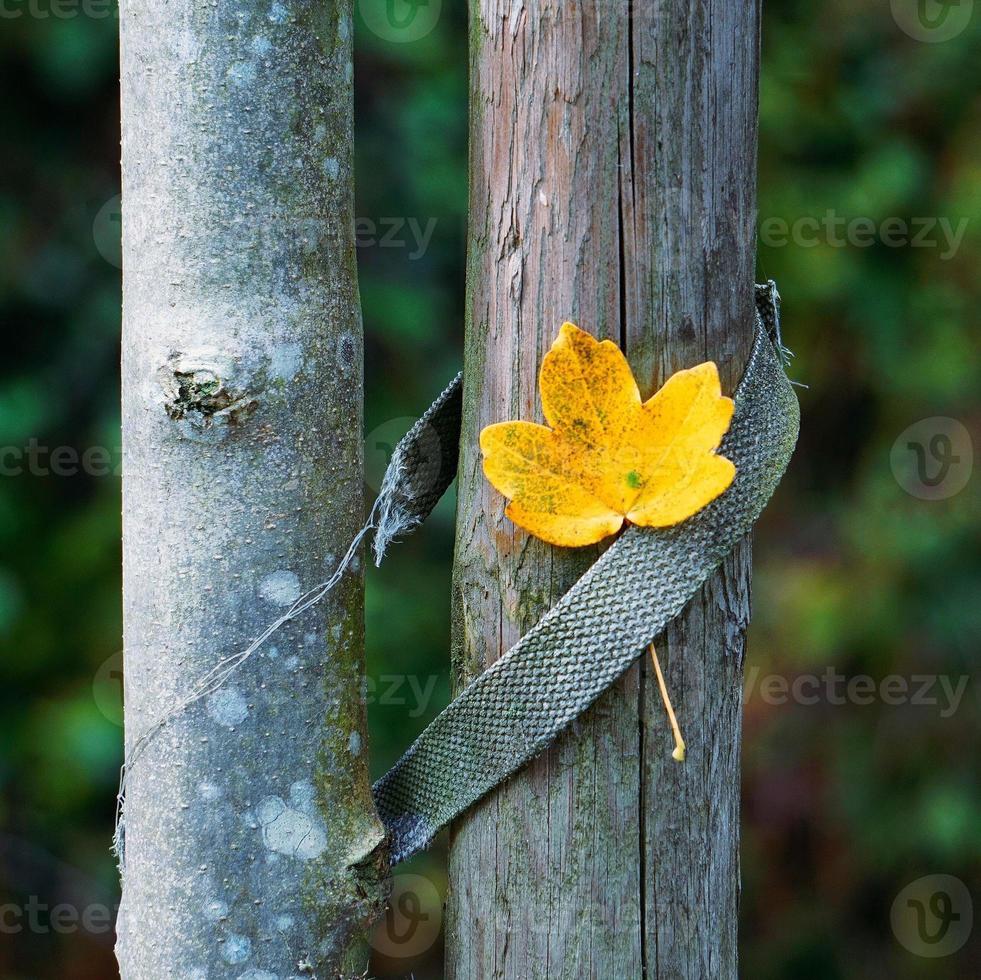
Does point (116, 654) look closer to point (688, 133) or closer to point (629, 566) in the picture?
point (629, 566)

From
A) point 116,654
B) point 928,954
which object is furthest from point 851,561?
point 116,654
